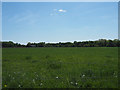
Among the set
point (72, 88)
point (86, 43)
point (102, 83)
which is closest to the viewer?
point (72, 88)

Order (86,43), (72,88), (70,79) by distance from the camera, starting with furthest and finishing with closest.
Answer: (86,43) < (70,79) < (72,88)

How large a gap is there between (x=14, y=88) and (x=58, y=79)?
1.32 metres

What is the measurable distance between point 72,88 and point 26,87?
4.18 feet

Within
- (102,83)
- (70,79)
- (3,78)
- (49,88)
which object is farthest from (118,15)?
(3,78)

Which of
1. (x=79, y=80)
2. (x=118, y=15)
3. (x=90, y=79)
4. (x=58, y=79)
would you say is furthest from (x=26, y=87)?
(x=118, y=15)

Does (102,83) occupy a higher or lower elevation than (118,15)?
lower

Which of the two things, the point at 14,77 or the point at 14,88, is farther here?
the point at 14,77

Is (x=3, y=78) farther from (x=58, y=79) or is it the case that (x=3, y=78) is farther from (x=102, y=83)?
(x=102, y=83)

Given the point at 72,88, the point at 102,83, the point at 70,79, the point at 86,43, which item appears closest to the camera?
the point at 72,88

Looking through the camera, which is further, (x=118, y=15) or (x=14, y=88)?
(x=118, y=15)

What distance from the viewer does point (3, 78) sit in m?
4.33

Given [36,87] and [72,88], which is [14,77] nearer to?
[36,87]

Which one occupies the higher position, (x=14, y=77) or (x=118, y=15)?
(x=118, y=15)

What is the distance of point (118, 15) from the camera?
397 cm
